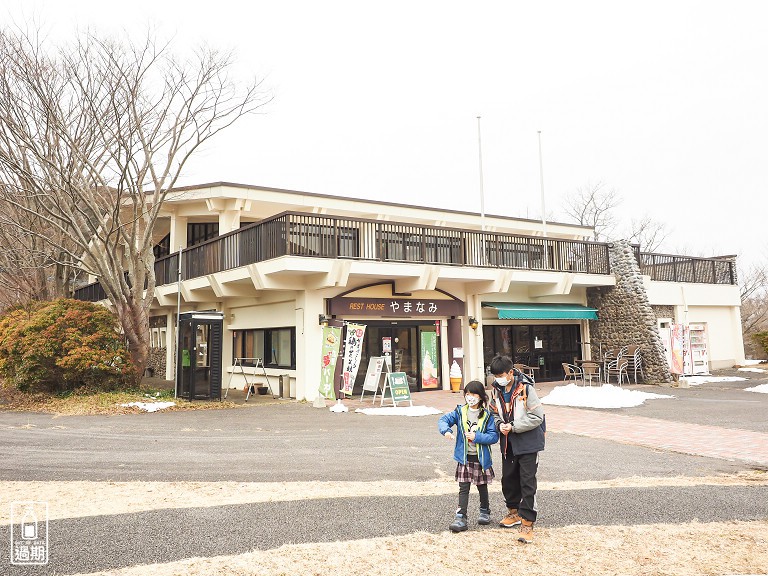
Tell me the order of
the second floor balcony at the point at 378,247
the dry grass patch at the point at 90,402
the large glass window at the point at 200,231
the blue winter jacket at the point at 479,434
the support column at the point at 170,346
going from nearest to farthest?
the blue winter jacket at the point at 479,434 < the dry grass patch at the point at 90,402 < the second floor balcony at the point at 378,247 < the large glass window at the point at 200,231 < the support column at the point at 170,346

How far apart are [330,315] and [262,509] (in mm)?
10043

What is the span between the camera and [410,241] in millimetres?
16203

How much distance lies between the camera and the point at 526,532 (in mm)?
4578

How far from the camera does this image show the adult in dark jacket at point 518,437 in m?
4.70

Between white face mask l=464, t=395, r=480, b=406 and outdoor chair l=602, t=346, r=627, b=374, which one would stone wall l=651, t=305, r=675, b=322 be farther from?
white face mask l=464, t=395, r=480, b=406

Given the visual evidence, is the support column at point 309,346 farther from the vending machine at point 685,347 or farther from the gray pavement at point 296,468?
the vending machine at point 685,347

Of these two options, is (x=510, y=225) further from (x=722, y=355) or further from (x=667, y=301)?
(x=722, y=355)

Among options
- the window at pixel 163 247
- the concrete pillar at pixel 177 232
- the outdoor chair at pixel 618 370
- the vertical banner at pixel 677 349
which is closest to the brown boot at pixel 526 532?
the outdoor chair at pixel 618 370

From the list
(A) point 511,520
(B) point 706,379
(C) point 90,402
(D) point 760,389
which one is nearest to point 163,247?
(C) point 90,402

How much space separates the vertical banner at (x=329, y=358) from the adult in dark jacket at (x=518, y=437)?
9.70 m

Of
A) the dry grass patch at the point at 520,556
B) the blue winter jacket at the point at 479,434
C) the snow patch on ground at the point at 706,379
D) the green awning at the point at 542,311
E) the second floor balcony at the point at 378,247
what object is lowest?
the dry grass patch at the point at 520,556

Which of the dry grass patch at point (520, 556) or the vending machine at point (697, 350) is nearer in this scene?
the dry grass patch at point (520, 556)

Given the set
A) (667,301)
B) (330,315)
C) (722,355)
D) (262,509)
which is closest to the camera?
(262,509)

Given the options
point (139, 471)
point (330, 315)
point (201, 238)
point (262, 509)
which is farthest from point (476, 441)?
point (201, 238)
